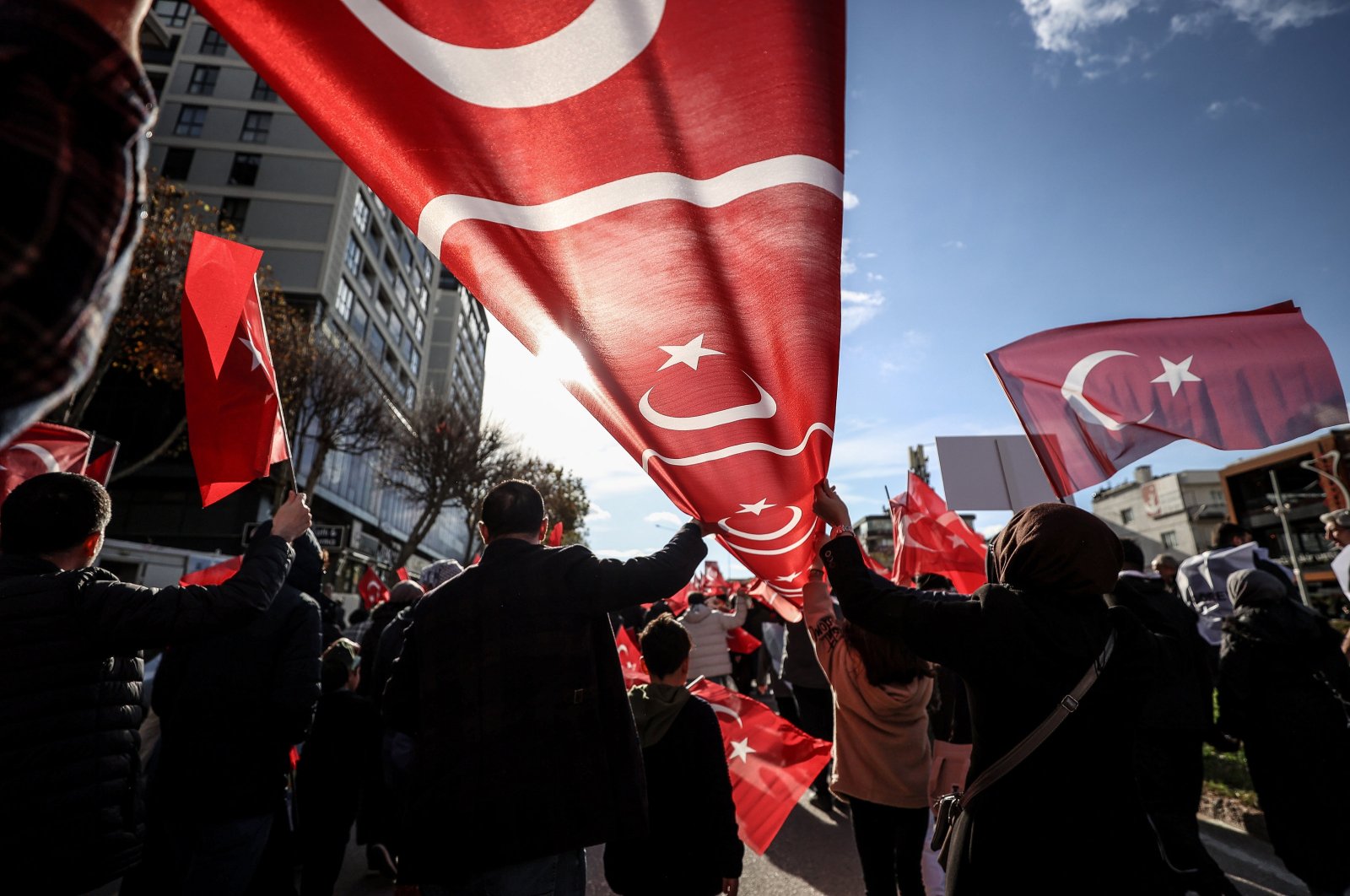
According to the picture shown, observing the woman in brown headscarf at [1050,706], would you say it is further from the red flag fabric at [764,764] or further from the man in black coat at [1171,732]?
the man in black coat at [1171,732]

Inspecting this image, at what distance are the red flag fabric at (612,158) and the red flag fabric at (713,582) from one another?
11.2 metres

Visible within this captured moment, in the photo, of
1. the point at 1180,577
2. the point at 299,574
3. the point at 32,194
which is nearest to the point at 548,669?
the point at 32,194

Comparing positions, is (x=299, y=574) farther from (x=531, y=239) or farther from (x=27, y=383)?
(x=27, y=383)

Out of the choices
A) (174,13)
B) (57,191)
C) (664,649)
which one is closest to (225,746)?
(664,649)

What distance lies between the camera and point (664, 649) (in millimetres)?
3125

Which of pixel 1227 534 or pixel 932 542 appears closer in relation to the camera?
pixel 932 542

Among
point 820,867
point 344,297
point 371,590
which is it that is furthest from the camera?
point 344,297


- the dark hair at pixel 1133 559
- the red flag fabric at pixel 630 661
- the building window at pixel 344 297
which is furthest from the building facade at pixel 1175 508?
the red flag fabric at pixel 630 661

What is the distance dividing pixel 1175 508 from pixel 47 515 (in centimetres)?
8112

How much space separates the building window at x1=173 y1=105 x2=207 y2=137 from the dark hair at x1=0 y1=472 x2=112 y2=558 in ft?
125

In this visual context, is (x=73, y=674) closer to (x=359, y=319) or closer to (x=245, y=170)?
(x=359, y=319)

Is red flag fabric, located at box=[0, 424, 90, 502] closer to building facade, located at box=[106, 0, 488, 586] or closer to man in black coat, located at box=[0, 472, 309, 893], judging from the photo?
man in black coat, located at box=[0, 472, 309, 893]

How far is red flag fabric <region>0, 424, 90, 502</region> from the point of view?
3.95 meters

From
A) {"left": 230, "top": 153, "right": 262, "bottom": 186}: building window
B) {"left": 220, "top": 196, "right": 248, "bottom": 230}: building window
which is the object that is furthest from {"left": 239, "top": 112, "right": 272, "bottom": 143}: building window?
{"left": 220, "top": 196, "right": 248, "bottom": 230}: building window
